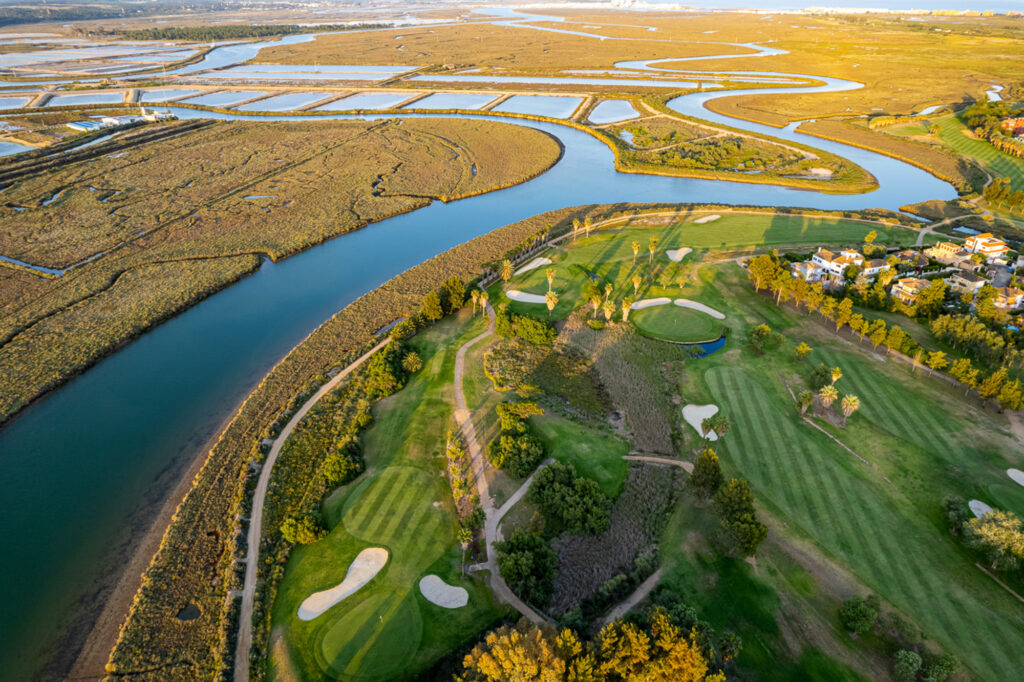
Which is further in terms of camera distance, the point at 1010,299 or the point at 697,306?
the point at 697,306

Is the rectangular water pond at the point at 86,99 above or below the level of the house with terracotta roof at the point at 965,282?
above

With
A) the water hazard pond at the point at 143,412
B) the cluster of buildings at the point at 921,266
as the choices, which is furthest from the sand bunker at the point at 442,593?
the cluster of buildings at the point at 921,266

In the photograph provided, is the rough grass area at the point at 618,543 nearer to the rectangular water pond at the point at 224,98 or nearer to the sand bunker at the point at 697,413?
the sand bunker at the point at 697,413

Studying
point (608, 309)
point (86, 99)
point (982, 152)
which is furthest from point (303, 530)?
point (86, 99)

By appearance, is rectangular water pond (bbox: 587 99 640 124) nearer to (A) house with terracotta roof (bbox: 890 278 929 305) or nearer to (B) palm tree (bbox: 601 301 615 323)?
(B) palm tree (bbox: 601 301 615 323)

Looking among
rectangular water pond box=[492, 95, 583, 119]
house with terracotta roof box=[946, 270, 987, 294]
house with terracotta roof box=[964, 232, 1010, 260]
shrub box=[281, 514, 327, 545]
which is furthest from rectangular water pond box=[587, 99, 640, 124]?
shrub box=[281, 514, 327, 545]

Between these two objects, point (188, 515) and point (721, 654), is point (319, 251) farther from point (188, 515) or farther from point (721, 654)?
point (721, 654)

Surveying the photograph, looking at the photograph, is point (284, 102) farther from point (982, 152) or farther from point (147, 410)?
point (982, 152)
